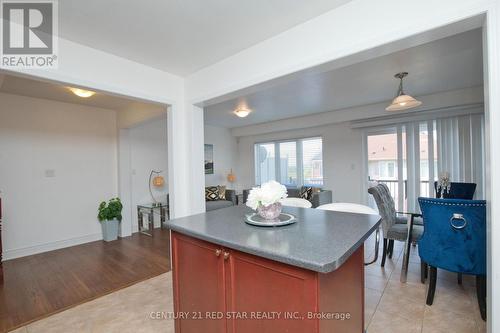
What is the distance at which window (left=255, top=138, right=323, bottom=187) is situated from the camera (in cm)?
577

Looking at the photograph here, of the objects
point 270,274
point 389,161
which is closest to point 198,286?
point 270,274

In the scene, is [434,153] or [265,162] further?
[265,162]

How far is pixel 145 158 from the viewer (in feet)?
15.9

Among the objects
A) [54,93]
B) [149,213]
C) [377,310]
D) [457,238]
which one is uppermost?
[54,93]

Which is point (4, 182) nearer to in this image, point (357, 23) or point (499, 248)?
point (357, 23)

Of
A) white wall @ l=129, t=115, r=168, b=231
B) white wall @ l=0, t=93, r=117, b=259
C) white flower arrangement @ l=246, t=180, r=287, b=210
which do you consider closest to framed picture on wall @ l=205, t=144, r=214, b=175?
white wall @ l=129, t=115, r=168, b=231

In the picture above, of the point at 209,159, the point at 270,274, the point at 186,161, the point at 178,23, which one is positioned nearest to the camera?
the point at 270,274

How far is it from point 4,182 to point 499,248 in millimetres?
5132

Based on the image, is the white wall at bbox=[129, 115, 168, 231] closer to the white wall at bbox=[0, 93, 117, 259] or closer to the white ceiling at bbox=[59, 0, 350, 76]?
the white wall at bbox=[0, 93, 117, 259]

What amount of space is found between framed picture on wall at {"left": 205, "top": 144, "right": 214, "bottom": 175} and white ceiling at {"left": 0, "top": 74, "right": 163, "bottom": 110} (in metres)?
2.35

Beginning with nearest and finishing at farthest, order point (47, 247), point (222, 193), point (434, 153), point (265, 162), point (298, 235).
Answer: point (298, 235), point (47, 247), point (434, 153), point (222, 193), point (265, 162)

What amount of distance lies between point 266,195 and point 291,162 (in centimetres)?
495

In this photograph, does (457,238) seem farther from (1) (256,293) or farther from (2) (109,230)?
(2) (109,230)

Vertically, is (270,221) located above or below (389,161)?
below
